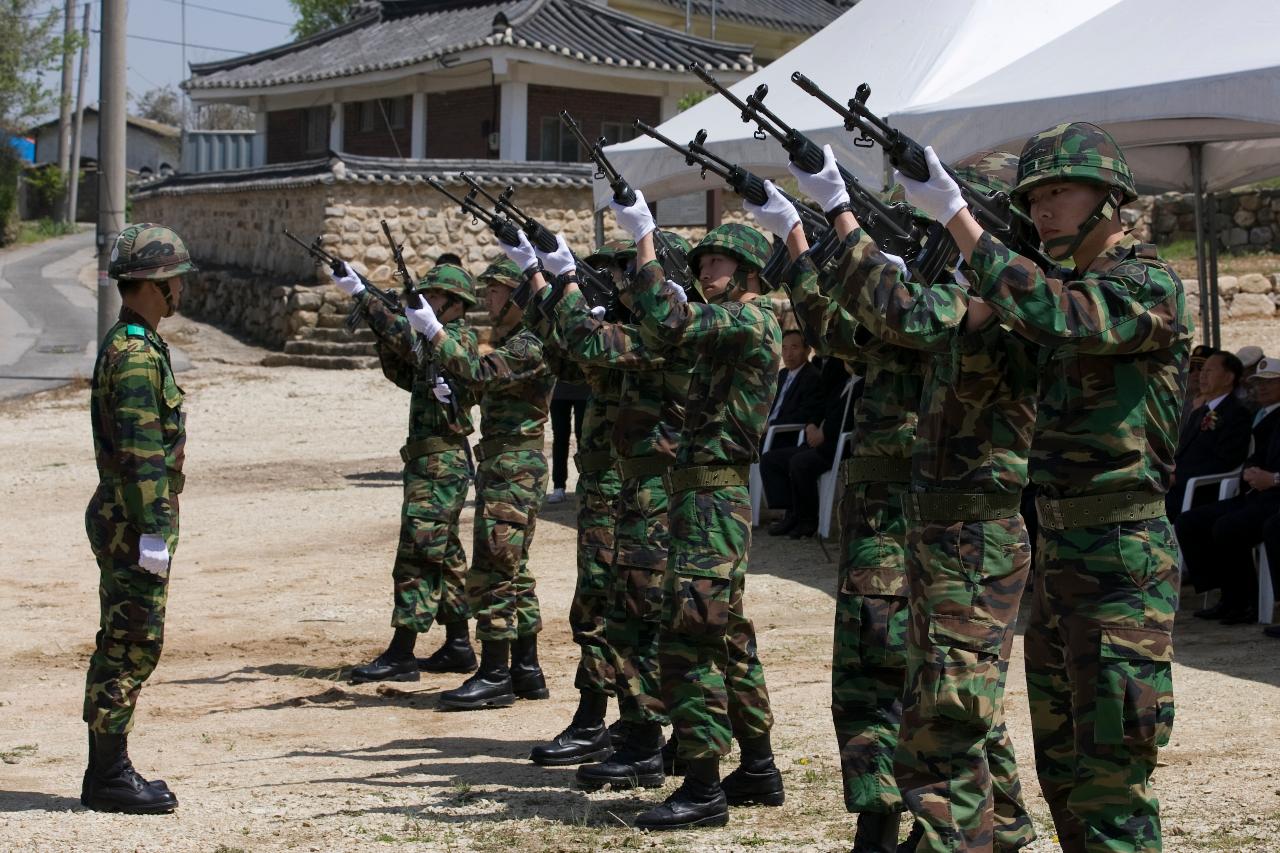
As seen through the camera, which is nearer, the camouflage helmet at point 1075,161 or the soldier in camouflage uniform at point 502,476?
the camouflage helmet at point 1075,161

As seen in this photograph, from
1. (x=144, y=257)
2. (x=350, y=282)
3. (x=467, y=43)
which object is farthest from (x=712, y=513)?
(x=467, y=43)

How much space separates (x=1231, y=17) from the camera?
338 inches

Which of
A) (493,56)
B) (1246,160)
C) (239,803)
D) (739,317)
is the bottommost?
(239,803)

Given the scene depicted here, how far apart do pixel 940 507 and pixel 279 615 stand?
19.2 ft

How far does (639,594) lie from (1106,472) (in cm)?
220

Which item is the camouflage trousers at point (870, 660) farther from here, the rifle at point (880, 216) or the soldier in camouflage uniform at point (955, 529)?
the rifle at point (880, 216)

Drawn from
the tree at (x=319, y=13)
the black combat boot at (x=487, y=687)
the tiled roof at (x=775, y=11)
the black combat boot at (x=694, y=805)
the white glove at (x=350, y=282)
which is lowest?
the black combat boot at (x=694, y=805)

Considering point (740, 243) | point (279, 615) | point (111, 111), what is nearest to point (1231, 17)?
point (740, 243)

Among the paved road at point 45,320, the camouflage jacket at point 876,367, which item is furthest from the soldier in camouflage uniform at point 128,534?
the paved road at point 45,320

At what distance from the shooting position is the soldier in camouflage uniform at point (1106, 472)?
3828 millimetres

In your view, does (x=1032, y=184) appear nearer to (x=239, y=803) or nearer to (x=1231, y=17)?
(x=239, y=803)

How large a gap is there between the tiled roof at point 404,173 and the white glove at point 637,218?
654 inches

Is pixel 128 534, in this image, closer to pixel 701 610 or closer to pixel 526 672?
pixel 701 610

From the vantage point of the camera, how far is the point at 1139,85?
28.1ft
